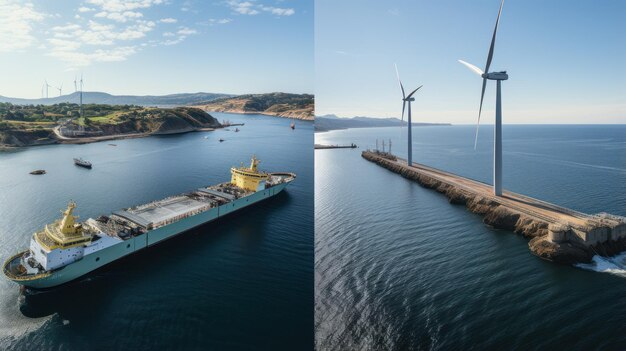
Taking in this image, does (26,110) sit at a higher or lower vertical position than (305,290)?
higher

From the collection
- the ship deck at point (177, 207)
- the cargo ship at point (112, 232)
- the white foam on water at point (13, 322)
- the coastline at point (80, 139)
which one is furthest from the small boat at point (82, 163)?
the white foam on water at point (13, 322)

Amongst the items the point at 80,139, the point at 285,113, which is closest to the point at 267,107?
the point at 285,113

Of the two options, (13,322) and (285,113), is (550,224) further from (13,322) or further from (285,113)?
(285,113)

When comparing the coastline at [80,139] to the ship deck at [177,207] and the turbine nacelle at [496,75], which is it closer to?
the ship deck at [177,207]

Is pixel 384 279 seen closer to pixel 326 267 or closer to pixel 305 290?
pixel 326 267

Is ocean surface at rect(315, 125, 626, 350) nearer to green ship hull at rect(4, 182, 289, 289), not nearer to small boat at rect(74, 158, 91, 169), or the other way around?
green ship hull at rect(4, 182, 289, 289)

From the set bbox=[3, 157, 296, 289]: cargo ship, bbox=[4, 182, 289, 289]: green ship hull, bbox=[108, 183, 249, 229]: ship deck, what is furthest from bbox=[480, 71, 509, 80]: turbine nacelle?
bbox=[108, 183, 249, 229]: ship deck

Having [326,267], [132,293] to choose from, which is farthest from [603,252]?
[132,293]
